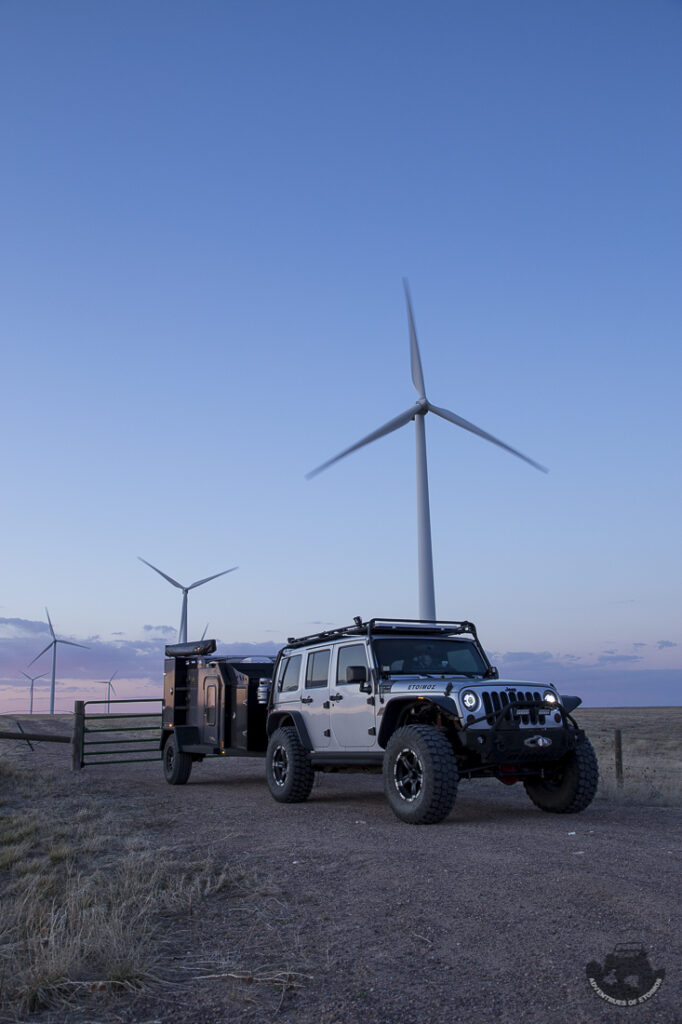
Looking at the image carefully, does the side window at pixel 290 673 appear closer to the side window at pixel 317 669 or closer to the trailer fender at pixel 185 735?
the side window at pixel 317 669

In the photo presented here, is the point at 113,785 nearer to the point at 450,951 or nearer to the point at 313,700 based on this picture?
the point at 313,700

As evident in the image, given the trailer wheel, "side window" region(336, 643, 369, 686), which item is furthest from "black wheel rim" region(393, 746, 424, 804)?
the trailer wheel

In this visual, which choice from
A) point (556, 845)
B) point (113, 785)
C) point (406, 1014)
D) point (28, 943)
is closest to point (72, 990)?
point (28, 943)

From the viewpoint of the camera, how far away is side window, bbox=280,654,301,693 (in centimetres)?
1381

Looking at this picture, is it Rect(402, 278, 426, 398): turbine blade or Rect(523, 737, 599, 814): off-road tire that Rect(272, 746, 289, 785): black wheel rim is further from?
Rect(402, 278, 426, 398): turbine blade

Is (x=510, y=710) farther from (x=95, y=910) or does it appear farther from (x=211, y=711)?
(x=211, y=711)

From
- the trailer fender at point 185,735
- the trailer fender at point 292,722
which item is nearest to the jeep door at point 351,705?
the trailer fender at point 292,722

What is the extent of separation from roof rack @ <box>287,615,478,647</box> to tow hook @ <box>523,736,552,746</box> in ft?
8.33

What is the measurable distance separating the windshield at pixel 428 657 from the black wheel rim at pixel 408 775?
146cm

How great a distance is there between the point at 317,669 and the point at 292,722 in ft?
4.00

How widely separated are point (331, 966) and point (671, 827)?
21.3ft

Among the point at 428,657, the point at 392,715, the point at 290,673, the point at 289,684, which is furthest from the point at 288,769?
the point at 428,657

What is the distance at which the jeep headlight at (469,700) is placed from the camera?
1014 centimetres

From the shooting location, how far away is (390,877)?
22.7 feet
